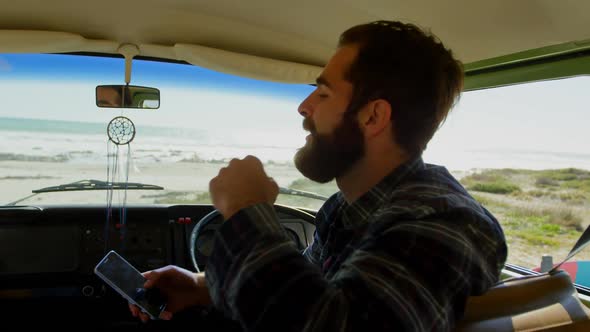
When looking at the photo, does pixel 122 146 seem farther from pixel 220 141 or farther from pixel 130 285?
pixel 130 285

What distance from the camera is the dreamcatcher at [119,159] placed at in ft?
9.56

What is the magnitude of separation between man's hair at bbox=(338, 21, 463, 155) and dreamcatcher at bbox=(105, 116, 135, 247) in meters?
1.90

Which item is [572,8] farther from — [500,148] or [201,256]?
[201,256]

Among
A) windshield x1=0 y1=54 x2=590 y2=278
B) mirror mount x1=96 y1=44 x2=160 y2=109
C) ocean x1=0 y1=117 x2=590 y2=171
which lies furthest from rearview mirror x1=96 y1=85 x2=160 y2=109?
ocean x1=0 y1=117 x2=590 y2=171

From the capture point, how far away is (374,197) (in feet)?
4.32

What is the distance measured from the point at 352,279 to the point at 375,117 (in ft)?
1.88

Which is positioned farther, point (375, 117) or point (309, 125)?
point (309, 125)

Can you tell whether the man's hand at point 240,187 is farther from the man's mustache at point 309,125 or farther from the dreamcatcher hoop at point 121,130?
the dreamcatcher hoop at point 121,130

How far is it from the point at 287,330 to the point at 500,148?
6.87ft

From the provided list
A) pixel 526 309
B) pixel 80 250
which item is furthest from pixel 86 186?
pixel 526 309

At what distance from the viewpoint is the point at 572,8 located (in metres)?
1.65

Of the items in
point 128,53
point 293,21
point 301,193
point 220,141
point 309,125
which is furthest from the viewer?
point 301,193

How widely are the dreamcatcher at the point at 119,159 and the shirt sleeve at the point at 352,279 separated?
2.12 m

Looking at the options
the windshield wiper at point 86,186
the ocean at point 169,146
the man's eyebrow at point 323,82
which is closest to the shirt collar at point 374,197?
the man's eyebrow at point 323,82
